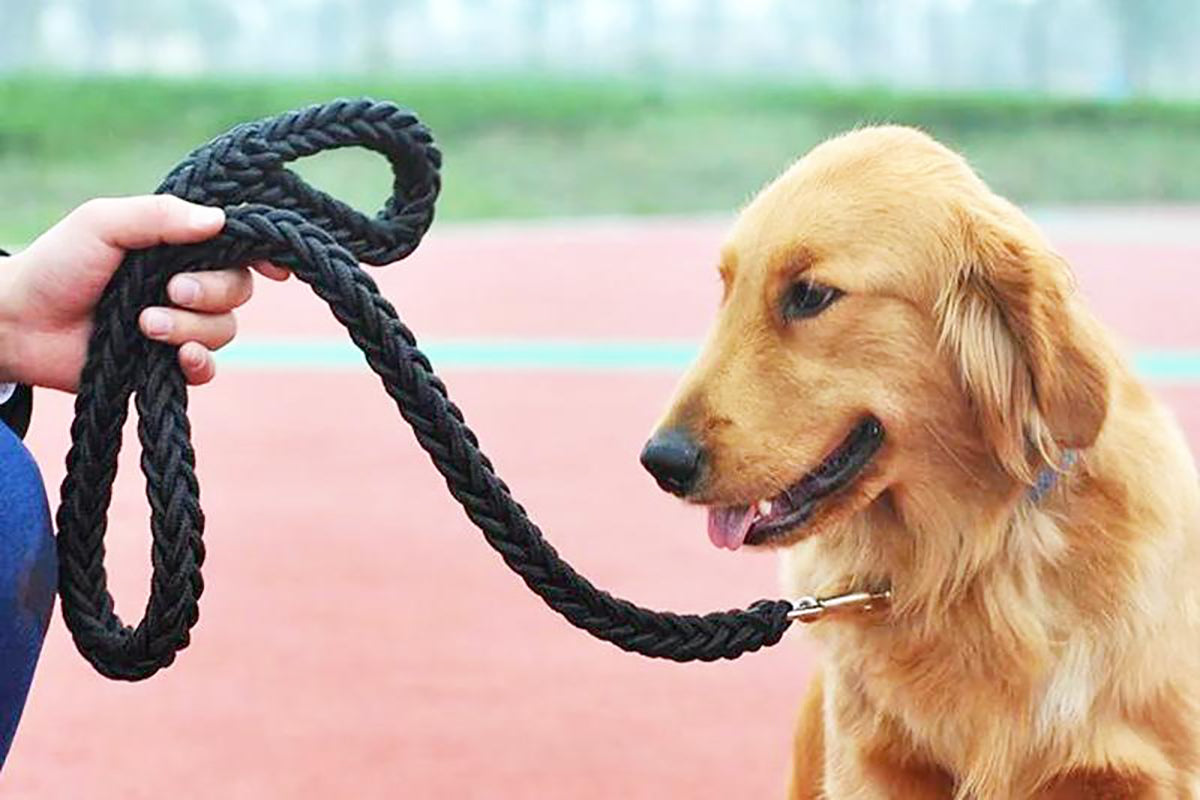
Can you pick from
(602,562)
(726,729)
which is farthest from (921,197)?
(602,562)

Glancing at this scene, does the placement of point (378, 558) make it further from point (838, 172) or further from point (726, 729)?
point (838, 172)

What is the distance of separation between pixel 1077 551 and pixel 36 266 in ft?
4.17

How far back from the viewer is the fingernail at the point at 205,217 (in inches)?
65.1

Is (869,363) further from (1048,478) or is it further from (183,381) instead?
(183,381)

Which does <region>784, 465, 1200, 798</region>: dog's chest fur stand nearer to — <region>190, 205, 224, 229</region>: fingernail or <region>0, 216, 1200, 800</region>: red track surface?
<region>0, 216, 1200, 800</region>: red track surface

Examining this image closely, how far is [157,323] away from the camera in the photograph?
1.68m

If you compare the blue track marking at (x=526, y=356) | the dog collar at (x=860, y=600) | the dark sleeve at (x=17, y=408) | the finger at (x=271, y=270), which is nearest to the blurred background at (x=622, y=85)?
the blue track marking at (x=526, y=356)

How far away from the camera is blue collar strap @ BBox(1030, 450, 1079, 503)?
218 cm

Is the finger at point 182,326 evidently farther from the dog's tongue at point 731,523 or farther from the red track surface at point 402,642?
the red track surface at point 402,642

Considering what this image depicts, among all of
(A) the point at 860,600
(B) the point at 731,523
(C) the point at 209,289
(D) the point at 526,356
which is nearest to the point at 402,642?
(A) the point at 860,600

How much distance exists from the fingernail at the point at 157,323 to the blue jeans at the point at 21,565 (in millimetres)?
171

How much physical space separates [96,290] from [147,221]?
136mm

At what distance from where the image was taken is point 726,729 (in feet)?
11.6

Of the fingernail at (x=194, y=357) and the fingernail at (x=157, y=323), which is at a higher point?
the fingernail at (x=157, y=323)
